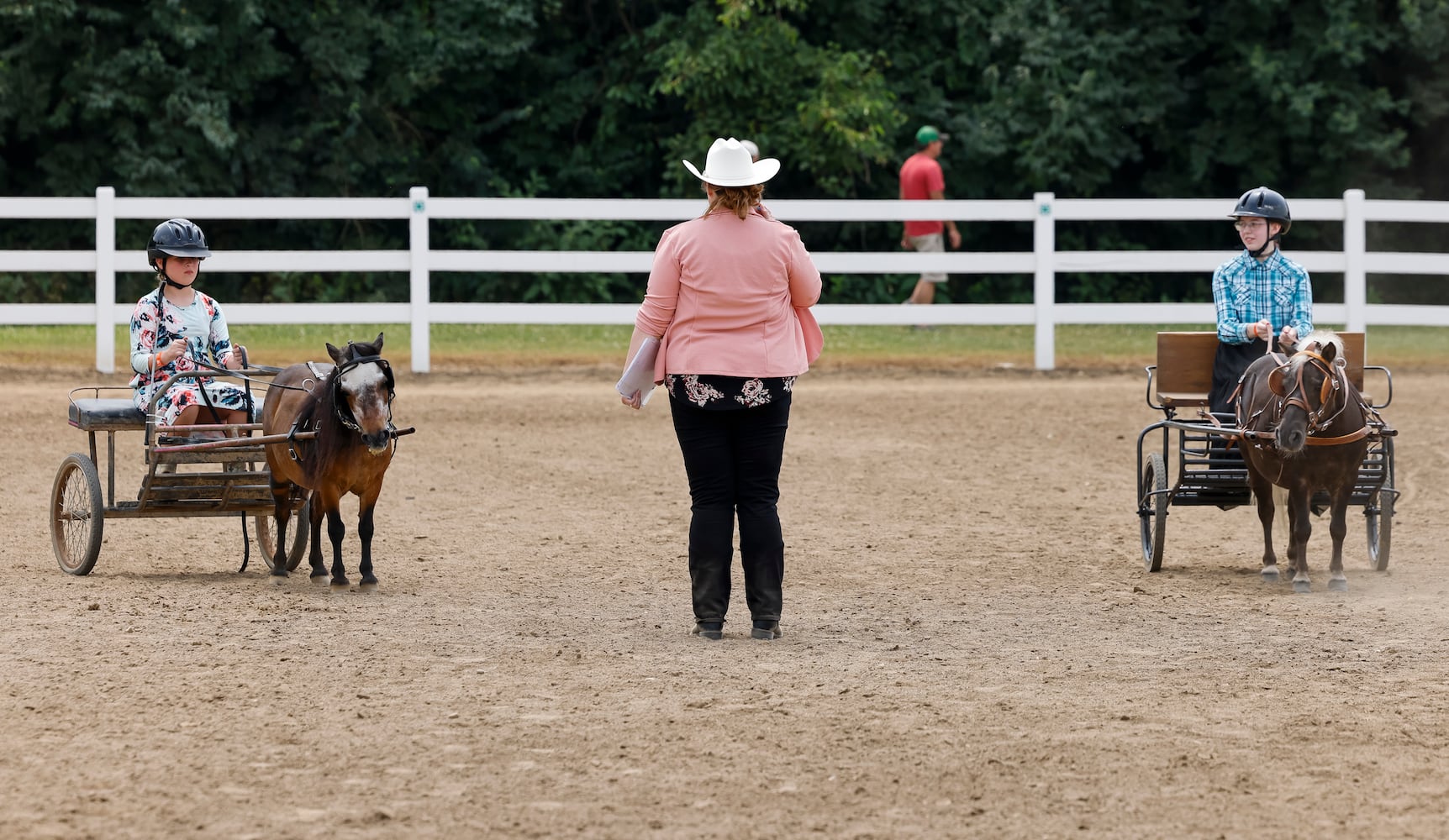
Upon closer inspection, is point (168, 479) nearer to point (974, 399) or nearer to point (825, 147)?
point (974, 399)

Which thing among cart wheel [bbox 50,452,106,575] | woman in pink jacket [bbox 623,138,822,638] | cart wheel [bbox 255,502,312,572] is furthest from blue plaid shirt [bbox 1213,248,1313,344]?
cart wheel [bbox 50,452,106,575]

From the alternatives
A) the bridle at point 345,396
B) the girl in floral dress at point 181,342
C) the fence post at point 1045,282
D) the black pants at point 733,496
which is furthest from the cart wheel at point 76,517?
the fence post at point 1045,282

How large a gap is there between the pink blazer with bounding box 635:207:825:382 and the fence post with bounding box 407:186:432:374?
408 inches

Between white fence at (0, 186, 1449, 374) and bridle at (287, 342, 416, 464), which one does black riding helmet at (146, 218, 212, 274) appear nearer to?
bridle at (287, 342, 416, 464)

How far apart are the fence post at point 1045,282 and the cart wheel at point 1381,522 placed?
28.2 ft

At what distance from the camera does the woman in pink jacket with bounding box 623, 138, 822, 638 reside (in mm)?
6969

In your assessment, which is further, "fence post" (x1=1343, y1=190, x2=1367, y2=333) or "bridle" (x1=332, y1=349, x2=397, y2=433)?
"fence post" (x1=1343, y1=190, x2=1367, y2=333)

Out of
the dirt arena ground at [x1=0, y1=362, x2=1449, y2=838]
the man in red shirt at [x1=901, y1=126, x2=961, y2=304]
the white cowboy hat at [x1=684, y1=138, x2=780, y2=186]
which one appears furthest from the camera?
the man in red shirt at [x1=901, y1=126, x2=961, y2=304]

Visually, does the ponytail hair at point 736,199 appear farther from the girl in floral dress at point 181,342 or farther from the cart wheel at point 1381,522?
the cart wheel at point 1381,522

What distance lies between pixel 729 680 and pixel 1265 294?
12.5 ft

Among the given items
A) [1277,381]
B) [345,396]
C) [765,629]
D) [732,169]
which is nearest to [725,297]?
[732,169]

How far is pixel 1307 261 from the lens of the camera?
59.3 ft

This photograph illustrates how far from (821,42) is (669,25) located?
2.08m

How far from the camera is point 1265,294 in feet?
29.4
